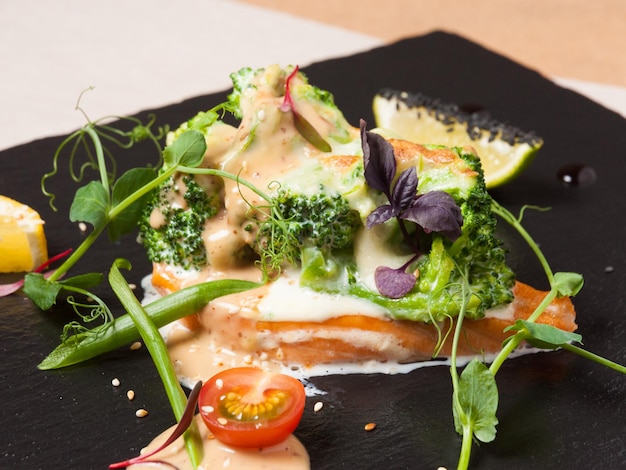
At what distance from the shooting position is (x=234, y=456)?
389 cm

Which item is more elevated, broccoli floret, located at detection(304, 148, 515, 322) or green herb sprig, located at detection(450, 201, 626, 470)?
broccoli floret, located at detection(304, 148, 515, 322)

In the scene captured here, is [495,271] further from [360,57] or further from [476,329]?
[360,57]

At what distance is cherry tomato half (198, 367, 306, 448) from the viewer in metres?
3.83

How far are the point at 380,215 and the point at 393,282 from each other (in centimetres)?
30

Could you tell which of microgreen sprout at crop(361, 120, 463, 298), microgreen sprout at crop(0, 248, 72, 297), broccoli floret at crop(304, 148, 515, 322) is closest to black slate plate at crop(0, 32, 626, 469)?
microgreen sprout at crop(0, 248, 72, 297)

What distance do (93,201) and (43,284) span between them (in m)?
0.44

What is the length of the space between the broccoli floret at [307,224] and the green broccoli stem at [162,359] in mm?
592

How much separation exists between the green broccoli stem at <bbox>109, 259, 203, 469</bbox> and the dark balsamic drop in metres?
2.81

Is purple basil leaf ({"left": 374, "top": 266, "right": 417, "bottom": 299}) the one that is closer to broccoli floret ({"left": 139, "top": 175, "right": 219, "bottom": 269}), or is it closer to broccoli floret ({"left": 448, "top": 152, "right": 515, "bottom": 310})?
broccoli floret ({"left": 448, "top": 152, "right": 515, "bottom": 310})

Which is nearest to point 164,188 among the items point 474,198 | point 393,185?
point 393,185

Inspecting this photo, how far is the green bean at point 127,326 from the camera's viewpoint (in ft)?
14.5

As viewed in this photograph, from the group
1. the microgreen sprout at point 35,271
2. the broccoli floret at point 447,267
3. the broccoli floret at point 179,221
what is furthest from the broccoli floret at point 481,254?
the microgreen sprout at point 35,271

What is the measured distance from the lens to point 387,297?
4410 mm

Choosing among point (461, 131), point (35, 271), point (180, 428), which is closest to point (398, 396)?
point (180, 428)
